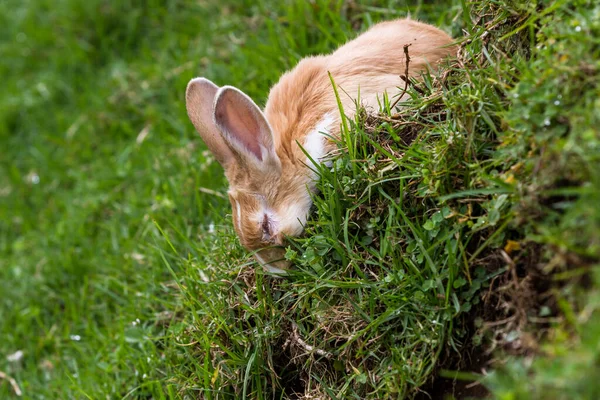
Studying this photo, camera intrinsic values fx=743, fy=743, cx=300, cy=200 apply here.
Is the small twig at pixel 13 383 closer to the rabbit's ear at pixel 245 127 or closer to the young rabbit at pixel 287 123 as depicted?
the young rabbit at pixel 287 123

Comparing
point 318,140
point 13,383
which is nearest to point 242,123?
point 318,140

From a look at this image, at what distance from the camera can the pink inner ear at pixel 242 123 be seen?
12.1 feet

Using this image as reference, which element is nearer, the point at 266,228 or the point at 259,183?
the point at 266,228

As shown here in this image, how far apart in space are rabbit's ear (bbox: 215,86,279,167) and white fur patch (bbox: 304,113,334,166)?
178 millimetres

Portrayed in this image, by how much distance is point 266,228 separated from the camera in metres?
3.71

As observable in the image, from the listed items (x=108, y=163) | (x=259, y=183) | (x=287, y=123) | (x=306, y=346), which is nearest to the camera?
(x=306, y=346)

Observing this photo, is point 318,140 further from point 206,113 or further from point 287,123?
point 206,113

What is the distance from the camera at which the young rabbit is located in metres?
3.68

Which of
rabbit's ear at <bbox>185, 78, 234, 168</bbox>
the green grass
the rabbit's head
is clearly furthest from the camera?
rabbit's ear at <bbox>185, 78, 234, 168</bbox>

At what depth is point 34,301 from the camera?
4965 mm

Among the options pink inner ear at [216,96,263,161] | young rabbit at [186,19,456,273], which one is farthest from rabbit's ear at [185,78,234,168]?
pink inner ear at [216,96,263,161]

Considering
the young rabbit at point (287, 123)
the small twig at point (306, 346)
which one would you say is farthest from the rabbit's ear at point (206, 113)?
the small twig at point (306, 346)

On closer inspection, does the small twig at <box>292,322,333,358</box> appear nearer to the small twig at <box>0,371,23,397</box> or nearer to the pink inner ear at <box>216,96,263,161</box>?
the pink inner ear at <box>216,96,263,161</box>

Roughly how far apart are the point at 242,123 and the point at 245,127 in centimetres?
3
